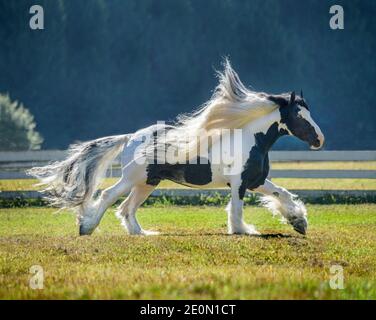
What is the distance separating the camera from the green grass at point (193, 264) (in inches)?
257

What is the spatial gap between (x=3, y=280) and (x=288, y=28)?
206 feet

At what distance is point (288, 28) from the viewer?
68.2 metres

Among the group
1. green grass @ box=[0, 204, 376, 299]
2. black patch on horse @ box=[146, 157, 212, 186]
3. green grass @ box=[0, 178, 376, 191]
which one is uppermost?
black patch on horse @ box=[146, 157, 212, 186]

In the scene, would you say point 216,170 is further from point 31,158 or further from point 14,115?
point 14,115

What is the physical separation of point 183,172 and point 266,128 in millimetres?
1357

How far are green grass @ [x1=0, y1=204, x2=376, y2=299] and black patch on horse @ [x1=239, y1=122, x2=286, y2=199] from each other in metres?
0.91

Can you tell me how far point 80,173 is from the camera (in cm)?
1177

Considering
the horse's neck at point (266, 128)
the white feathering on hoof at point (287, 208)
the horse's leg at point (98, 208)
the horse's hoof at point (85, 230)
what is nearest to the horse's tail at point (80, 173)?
Answer: the horse's leg at point (98, 208)

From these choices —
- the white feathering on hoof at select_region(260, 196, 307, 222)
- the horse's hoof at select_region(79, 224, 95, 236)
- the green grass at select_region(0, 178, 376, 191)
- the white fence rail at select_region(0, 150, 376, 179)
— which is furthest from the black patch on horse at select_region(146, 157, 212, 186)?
the green grass at select_region(0, 178, 376, 191)

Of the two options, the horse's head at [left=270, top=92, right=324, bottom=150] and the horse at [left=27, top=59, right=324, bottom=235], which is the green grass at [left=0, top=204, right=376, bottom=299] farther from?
the horse's head at [left=270, top=92, right=324, bottom=150]

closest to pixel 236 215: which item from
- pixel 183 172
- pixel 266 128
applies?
pixel 183 172

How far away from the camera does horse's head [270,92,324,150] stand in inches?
446

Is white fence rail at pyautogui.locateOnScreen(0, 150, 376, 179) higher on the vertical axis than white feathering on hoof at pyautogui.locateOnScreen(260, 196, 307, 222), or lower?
higher

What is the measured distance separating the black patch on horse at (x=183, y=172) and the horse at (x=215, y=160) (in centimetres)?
1
